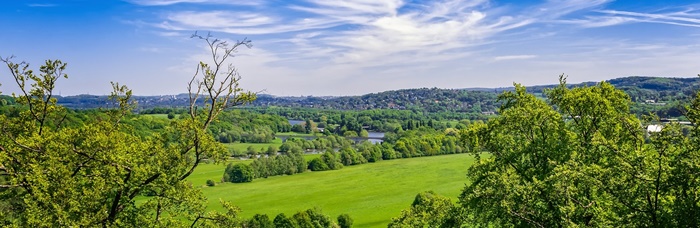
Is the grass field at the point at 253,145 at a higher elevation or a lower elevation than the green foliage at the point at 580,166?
lower

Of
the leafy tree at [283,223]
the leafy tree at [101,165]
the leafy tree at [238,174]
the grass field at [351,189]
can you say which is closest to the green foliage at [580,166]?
the leafy tree at [101,165]

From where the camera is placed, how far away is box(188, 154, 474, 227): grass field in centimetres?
6581

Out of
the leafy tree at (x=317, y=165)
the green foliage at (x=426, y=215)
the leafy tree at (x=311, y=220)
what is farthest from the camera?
the leafy tree at (x=317, y=165)

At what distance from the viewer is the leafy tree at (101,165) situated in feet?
41.8

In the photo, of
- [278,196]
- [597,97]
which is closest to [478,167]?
[597,97]

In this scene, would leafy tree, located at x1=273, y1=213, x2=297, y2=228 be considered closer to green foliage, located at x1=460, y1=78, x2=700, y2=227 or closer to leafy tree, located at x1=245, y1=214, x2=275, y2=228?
leafy tree, located at x1=245, y1=214, x2=275, y2=228

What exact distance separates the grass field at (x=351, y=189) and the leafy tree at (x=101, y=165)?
4194 centimetres

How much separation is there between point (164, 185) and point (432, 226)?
49.5 feet

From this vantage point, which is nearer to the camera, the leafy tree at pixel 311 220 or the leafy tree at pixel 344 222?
the leafy tree at pixel 311 220

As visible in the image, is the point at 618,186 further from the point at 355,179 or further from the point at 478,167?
the point at 355,179

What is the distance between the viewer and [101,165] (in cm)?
1417

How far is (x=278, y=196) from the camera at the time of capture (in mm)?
74875

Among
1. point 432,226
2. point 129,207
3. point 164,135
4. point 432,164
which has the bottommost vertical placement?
point 432,164

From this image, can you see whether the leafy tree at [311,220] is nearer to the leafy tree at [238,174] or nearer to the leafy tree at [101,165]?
the leafy tree at [101,165]
